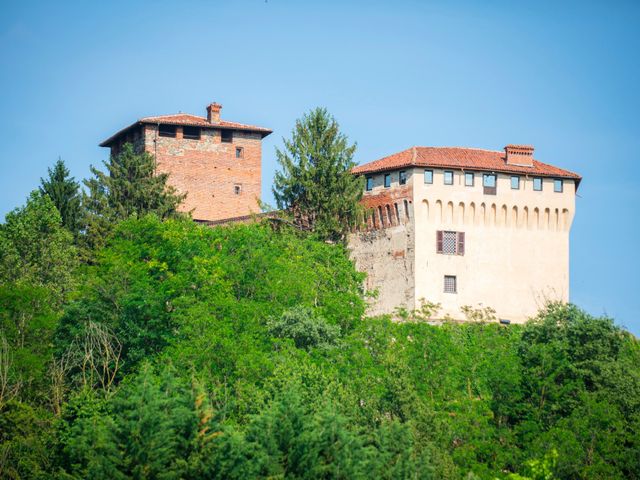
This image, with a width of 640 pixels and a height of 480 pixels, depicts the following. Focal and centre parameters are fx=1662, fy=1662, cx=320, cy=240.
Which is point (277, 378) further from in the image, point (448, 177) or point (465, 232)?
point (448, 177)

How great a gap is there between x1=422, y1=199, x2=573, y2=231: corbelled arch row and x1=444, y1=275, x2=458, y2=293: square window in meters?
2.54

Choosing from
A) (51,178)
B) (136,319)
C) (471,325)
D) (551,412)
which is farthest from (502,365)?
(51,178)

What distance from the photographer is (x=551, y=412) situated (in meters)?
58.3

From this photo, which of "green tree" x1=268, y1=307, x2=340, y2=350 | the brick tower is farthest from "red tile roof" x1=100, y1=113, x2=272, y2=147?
"green tree" x1=268, y1=307, x2=340, y2=350

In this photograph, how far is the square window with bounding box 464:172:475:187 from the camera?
74062 mm

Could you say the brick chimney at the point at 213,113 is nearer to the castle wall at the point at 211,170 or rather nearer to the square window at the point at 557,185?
the castle wall at the point at 211,170

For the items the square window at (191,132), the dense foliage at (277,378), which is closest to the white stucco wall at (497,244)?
the dense foliage at (277,378)

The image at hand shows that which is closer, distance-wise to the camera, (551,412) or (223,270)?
(551,412)

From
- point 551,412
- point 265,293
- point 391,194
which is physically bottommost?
point 551,412

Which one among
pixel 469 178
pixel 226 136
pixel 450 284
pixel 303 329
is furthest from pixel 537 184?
pixel 303 329

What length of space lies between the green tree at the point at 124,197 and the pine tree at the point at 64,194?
80cm

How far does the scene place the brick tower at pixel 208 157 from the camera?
79000 mm

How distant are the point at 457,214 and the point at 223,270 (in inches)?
561

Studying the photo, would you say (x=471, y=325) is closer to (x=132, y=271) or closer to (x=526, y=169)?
(x=526, y=169)
